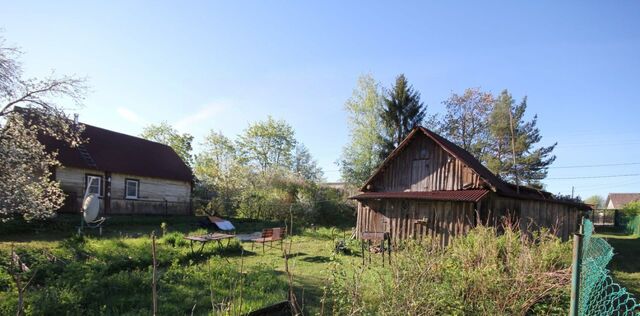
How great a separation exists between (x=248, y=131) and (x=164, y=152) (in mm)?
26492

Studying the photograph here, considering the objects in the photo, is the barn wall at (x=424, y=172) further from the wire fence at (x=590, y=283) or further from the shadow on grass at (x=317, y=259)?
the wire fence at (x=590, y=283)

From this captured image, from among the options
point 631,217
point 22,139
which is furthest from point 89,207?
point 631,217

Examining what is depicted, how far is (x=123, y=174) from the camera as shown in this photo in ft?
77.9

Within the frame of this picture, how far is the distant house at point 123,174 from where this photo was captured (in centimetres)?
2108

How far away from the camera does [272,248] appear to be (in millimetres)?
15117

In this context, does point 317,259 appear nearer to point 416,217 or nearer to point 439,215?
point 416,217

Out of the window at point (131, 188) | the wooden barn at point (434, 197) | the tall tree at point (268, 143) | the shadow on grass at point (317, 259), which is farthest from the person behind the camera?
the tall tree at point (268, 143)

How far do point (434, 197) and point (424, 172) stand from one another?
260cm

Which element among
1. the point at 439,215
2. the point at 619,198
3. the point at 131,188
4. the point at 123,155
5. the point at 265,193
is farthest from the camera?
the point at 619,198

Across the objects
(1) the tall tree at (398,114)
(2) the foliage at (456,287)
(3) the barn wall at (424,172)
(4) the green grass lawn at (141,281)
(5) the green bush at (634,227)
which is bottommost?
(5) the green bush at (634,227)

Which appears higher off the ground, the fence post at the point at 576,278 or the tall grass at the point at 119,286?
the fence post at the point at 576,278

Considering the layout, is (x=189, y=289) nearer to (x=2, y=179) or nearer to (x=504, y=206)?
(x=2, y=179)

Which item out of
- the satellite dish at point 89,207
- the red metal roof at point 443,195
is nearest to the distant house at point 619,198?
the red metal roof at point 443,195

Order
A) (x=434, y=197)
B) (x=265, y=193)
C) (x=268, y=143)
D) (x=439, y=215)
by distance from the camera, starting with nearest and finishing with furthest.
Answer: (x=434, y=197) → (x=439, y=215) → (x=265, y=193) → (x=268, y=143)
